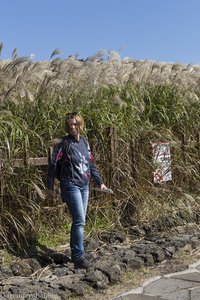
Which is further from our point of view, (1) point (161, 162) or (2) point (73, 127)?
(1) point (161, 162)

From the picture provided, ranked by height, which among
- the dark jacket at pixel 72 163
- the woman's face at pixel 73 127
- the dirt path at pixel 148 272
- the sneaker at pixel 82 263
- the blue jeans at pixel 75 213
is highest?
the woman's face at pixel 73 127

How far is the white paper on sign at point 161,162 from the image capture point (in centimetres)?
757

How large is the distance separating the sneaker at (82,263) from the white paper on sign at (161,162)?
85.4 inches

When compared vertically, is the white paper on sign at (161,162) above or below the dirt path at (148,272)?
above

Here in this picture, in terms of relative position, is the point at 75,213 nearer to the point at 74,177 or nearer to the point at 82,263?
the point at 74,177

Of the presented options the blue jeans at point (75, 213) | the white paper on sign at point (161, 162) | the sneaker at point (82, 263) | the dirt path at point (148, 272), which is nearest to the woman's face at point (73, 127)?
the blue jeans at point (75, 213)

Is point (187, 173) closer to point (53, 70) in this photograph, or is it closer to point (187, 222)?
point (187, 222)

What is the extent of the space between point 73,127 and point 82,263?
1.43 meters

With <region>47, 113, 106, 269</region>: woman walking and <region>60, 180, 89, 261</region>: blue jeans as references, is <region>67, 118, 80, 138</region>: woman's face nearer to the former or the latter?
<region>47, 113, 106, 269</region>: woman walking

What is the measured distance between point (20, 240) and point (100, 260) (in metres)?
0.90

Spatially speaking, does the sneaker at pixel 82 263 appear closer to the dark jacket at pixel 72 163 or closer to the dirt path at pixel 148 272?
the dirt path at pixel 148 272

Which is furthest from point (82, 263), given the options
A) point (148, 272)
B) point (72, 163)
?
point (72, 163)

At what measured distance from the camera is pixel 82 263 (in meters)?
5.62

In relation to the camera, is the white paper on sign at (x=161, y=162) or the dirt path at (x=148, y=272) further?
the white paper on sign at (x=161, y=162)
